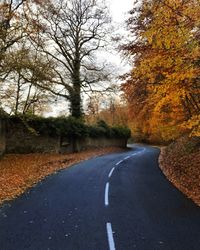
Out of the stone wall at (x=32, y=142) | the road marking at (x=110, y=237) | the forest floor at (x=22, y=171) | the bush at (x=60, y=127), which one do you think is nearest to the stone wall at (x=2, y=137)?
the forest floor at (x=22, y=171)

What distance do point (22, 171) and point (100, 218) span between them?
11306 mm

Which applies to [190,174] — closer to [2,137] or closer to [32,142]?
[2,137]

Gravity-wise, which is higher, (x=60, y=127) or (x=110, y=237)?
(x=60, y=127)

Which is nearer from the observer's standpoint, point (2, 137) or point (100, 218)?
point (100, 218)

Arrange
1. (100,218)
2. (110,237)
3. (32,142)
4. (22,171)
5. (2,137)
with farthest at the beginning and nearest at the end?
(32,142), (2,137), (22,171), (100,218), (110,237)

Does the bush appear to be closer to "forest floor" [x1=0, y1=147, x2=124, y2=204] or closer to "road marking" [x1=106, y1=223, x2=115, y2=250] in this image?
"forest floor" [x1=0, y1=147, x2=124, y2=204]

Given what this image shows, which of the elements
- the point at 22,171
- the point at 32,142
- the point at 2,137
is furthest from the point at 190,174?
the point at 32,142

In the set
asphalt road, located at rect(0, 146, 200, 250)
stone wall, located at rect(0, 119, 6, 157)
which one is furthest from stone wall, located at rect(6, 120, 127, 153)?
asphalt road, located at rect(0, 146, 200, 250)

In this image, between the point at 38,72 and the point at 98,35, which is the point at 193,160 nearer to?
the point at 38,72

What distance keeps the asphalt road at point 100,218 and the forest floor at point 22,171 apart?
71 centimetres

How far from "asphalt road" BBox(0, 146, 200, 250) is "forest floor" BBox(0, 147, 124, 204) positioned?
71 centimetres

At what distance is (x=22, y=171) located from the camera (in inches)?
795

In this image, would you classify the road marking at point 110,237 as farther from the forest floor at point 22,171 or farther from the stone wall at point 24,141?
the stone wall at point 24,141

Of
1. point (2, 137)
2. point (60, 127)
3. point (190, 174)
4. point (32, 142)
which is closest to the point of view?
point (190, 174)
